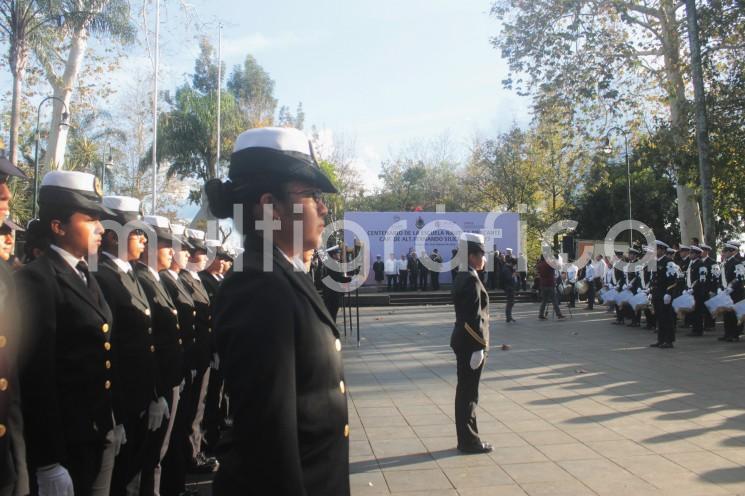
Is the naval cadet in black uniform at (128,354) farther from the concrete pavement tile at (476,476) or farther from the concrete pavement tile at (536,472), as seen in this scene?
the concrete pavement tile at (536,472)

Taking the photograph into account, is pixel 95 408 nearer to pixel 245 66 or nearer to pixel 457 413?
pixel 457 413

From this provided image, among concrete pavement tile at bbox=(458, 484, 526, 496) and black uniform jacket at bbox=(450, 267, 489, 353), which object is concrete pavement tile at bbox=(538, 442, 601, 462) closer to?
concrete pavement tile at bbox=(458, 484, 526, 496)

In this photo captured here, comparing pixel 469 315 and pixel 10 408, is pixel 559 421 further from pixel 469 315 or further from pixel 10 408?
pixel 10 408

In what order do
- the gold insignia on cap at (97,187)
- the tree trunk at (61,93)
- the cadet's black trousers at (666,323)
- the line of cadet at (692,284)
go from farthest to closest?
the tree trunk at (61,93)
the line of cadet at (692,284)
the cadet's black trousers at (666,323)
the gold insignia on cap at (97,187)

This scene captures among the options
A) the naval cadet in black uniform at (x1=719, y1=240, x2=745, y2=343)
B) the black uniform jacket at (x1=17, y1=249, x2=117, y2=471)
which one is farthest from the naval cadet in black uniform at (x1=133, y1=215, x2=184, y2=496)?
the naval cadet in black uniform at (x1=719, y1=240, x2=745, y2=343)

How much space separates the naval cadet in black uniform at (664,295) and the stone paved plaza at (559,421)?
348 millimetres

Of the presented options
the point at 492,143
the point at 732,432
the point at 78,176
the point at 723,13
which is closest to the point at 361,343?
the point at 732,432

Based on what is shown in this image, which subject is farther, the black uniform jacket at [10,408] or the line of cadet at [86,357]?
the line of cadet at [86,357]

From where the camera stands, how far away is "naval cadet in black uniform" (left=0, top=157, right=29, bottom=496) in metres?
2.35

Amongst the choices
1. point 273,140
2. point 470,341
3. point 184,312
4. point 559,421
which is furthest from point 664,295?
point 273,140

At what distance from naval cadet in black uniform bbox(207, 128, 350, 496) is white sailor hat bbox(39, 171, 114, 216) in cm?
146

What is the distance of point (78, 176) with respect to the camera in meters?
3.38

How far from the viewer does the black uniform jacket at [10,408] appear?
92.8 inches

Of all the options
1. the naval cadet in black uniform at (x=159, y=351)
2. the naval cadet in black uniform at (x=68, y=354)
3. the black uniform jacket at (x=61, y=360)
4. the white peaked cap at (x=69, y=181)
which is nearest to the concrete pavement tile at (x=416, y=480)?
the naval cadet in black uniform at (x=159, y=351)
